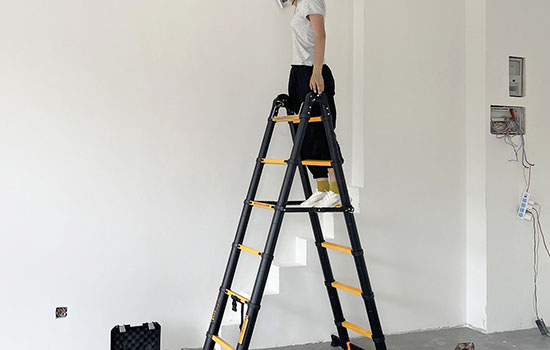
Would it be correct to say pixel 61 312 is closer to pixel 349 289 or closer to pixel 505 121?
pixel 349 289

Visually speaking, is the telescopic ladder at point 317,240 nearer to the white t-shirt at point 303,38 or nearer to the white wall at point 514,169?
the white t-shirt at point 303,38

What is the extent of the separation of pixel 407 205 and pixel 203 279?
1.52m

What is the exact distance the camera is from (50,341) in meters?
3.09

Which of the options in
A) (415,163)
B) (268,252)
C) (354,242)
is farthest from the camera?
(415,163)

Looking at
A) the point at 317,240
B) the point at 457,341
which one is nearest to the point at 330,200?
the point at 317,240

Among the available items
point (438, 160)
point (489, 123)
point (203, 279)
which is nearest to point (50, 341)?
point (203, 279)

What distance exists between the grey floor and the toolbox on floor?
857 mm

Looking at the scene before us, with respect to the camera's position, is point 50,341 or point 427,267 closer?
point 50,341

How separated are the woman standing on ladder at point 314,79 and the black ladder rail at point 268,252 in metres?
0.22

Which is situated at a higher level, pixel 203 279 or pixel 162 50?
pixel 162 50

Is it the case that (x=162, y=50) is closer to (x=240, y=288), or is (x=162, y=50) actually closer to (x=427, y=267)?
(x=240, y=288)

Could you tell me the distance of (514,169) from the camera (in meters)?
3.98

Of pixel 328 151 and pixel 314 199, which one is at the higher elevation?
pixel 328 151

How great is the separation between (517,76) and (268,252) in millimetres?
2539
